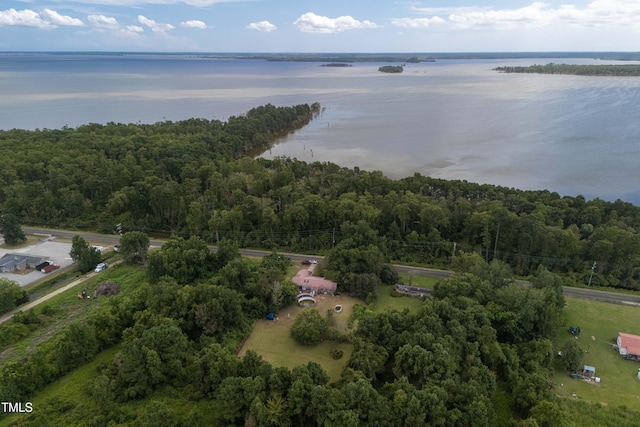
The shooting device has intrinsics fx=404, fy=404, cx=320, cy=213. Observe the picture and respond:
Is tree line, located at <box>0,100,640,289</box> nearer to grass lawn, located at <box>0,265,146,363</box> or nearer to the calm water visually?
grass lawn, located at <box>0,265,146,363</box>

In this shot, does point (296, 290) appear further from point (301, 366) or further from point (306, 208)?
point (306, 208)

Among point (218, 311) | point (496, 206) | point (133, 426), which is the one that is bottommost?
point (133, 426)

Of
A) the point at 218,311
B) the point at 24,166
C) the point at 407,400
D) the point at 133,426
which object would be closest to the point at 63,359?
the point at 133,426

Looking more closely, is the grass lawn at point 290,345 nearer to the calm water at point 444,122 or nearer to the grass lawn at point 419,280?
the grass lawn at point 419,280

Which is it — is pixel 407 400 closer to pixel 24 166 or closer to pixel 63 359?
pixel 63 359

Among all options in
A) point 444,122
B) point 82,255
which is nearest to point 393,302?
point 82,255
